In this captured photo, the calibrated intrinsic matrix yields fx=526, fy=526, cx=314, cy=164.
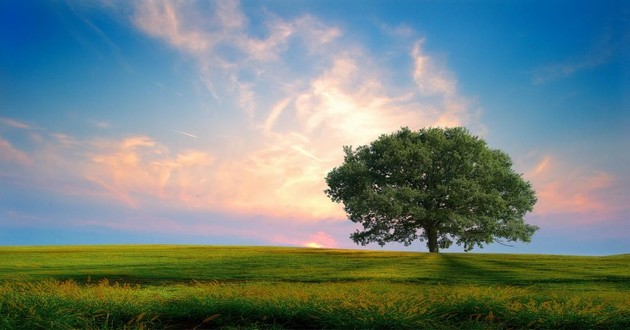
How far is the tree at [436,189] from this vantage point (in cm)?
3859

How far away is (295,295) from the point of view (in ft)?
41.5

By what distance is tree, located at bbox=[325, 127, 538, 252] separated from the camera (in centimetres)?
3859

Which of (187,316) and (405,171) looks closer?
(187,316)

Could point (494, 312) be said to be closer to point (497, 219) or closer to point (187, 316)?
point (187, 316)

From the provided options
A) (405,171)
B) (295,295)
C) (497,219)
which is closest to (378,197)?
(405,171)

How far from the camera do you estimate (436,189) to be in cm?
3931

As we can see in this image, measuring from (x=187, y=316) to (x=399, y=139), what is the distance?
31.9 meters

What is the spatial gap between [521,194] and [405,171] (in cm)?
962

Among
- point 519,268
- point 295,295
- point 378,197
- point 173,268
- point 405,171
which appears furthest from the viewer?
point 405,171

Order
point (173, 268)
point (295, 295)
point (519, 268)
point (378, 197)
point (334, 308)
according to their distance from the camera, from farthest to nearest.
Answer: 1. point (378, 197)
2. point (519, 268)
3. point (173, 268)
4. point (295, 295)
5. point (334, 308)

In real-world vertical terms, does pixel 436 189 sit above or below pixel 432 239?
above

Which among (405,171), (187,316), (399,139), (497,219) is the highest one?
(399,139)

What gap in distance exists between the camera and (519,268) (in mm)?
25672

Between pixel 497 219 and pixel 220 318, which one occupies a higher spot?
pixel 497 219
